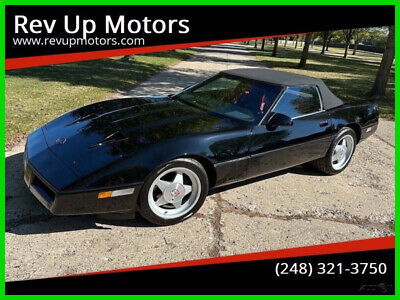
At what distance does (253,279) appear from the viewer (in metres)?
2.45

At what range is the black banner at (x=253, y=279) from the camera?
223cm

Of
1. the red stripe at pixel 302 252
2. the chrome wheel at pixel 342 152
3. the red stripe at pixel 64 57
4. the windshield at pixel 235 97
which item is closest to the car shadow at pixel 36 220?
the red stripe at pixel 302 252

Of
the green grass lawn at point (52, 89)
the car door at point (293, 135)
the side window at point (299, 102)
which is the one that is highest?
the side window at point (299, 102)

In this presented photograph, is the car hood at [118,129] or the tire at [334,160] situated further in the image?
the tire at [334,160]

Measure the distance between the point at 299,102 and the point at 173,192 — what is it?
6.37 feet

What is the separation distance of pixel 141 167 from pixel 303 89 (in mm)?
2304

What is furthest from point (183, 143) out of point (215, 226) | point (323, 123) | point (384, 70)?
point (384, 70)

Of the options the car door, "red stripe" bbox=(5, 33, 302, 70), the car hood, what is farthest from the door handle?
"red stripe" bbox=(5, 33, 302, 70)

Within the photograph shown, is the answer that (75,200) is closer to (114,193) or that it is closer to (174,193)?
(114,193)

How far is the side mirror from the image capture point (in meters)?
3.27

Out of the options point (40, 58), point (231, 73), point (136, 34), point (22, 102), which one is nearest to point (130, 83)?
point (136, 34)

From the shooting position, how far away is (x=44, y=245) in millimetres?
2525

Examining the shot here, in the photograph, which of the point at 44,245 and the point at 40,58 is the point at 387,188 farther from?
the point at 40,58

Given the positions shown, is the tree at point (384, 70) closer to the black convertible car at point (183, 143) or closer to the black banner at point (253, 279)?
the black convertible car at point (183, 143)
